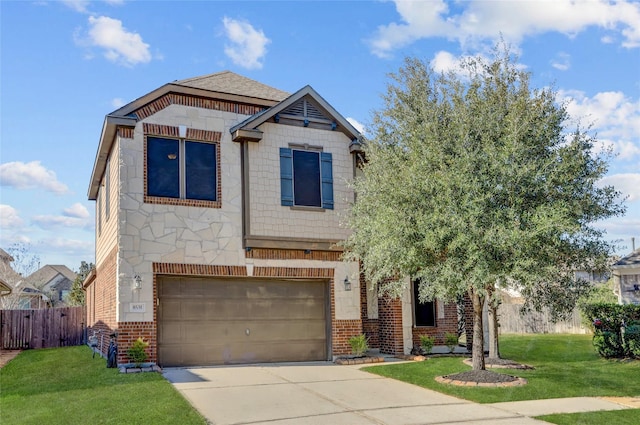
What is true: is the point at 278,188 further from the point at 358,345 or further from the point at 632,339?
the point at 632,339

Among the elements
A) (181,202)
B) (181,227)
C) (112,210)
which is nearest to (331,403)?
(181,227)

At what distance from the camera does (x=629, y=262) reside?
17.7m

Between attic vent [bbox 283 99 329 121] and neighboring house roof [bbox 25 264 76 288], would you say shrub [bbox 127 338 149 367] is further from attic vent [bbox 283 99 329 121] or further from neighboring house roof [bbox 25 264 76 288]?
neighboring house roof [bbox 25 264 76 288]

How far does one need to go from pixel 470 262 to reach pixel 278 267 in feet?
18.7

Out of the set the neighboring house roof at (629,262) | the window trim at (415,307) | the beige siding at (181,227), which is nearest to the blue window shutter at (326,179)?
the beige siding at (181,227)

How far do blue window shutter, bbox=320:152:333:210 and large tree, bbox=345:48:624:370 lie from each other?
289 centimetres

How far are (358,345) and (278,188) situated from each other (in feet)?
14.5

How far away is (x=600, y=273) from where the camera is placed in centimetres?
1206

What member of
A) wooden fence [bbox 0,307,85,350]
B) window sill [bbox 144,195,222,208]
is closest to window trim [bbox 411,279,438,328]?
window sill [bbox 144,195,222,208]

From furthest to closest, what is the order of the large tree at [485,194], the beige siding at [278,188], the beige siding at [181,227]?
the beige siding at [278,188]
the beige siding at [181,227]
the large tree at [485,194]

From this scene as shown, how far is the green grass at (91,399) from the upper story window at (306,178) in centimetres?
567

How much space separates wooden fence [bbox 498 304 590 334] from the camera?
86.0 ft

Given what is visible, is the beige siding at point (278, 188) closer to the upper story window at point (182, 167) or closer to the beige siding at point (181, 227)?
the beige siding at point (181, 227)

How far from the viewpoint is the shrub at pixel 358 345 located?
1472 centimetres
